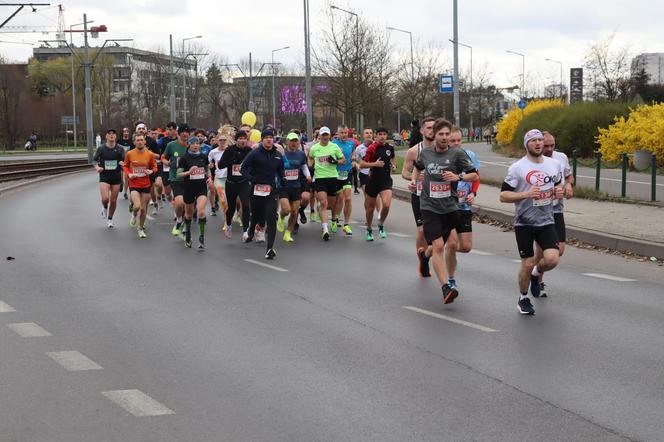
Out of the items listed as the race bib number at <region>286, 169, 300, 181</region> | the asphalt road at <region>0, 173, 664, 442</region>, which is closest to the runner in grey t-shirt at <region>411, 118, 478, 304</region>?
the asphalt road at <region>0, 173, 664, 442</region>


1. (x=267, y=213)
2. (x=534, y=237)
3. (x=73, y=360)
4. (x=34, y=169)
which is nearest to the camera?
(x=73, y=360)

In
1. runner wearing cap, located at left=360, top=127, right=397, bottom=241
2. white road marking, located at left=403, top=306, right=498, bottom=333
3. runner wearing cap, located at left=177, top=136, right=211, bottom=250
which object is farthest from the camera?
runner wearing cap, located at left=360, top=127, right=397, bottom=241

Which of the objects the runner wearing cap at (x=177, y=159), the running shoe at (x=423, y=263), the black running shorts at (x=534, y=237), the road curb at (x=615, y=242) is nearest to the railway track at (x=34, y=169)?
the runner wearing cap at (x=177, y=159)

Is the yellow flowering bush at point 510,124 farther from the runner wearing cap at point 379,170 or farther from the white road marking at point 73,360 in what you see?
the white road marking at point 73,360

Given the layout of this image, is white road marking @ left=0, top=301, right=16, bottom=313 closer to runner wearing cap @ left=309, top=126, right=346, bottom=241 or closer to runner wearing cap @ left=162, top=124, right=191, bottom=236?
runner wearing cap @ left=162, top=124, right=191, bottom=236

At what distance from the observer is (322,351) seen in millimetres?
7629

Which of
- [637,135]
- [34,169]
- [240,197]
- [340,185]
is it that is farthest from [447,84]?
[240,197]

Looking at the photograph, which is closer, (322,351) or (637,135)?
(322,351)

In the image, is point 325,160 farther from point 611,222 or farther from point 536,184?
point 536,184

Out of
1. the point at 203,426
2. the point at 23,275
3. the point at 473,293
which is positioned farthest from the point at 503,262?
the point at 203,426

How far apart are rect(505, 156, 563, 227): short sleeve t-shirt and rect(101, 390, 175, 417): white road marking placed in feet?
13.9

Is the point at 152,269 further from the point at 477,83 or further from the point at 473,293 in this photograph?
the point at 477,83

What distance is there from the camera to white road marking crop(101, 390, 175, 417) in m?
5.86

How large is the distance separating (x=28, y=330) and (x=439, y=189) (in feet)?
12.9
